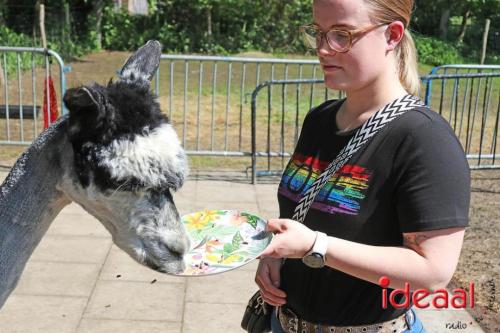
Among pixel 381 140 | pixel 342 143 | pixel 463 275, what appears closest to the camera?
pixel 381 140

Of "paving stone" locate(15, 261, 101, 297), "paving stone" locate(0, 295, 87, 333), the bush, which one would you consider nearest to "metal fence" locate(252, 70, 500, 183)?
"paving stone" locate(15, 261, 101, 297)

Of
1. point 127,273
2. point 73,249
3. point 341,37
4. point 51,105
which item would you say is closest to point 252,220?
point 341,37

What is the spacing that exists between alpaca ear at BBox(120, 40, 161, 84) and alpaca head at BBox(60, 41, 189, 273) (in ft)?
0.23

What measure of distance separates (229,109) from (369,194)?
10.2 metres

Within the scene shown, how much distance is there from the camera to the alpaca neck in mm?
2068

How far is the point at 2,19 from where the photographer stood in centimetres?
2214

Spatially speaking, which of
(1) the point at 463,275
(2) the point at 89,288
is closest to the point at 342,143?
(2) the point at 89,288

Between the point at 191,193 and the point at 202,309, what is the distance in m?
2.74

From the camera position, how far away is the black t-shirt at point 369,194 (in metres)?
1.63

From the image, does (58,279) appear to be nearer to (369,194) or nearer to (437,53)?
(369,194)

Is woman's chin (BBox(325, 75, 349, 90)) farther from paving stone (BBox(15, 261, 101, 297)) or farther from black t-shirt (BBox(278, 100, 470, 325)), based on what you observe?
paving stone (BBox(15, 261, 101, 297))

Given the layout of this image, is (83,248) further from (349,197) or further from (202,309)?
(349,197)

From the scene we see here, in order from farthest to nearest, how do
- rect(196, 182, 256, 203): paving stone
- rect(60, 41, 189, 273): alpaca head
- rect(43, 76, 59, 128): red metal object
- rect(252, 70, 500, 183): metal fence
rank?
rect(43, 76, 59, 128): red metal object, rect(252, 70, 500, 183): metal fence, rect(196, 182, 256, 203): paving stone, rect(60, 41, 189, 273): alpaca head

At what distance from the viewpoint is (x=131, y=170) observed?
6.31 feet
